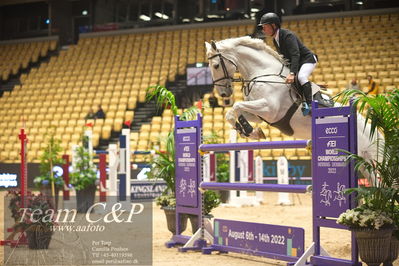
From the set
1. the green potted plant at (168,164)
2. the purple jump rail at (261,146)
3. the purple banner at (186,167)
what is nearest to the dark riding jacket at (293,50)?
the purple jump rail at (261,146)

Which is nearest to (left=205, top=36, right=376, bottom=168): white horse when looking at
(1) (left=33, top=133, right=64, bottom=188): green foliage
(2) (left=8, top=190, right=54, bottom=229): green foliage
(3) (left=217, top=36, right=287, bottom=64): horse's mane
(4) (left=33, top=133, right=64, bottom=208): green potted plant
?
(3) (left=217, top=36, right=287, bottom=64): horse's mane

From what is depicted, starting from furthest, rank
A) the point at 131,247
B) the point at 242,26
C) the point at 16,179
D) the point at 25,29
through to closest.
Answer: the point at 25,29, the point at 242,26, the point at 16,179, the point at 131,247

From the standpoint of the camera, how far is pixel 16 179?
1241 cm

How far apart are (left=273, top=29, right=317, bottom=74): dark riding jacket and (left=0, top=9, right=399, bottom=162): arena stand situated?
21.2 feet

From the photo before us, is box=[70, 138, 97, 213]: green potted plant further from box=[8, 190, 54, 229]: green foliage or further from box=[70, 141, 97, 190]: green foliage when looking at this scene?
box=[8, 190, 54, 229]: green foliage

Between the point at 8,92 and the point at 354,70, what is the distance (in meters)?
9.14

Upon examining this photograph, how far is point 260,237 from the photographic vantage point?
4422 mm

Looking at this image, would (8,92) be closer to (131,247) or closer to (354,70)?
(354,70)

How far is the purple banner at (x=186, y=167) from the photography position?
502cm

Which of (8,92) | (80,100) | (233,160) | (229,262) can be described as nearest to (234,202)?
(233,160)

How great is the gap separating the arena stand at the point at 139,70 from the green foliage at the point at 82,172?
3453 mm

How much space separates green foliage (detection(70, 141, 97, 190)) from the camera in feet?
26.5

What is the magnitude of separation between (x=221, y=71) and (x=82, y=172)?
3864 millimetres

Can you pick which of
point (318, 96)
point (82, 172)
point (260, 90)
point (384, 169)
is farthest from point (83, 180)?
point (384, 169)
